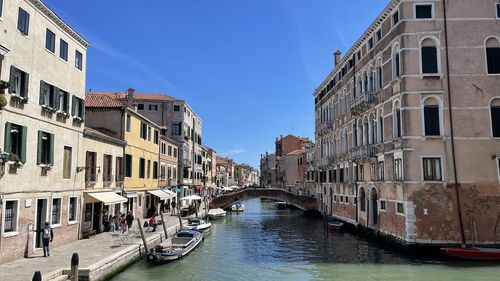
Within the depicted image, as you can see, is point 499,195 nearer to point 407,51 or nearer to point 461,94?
point 461,94

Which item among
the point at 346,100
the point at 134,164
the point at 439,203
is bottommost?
the point at 439,203

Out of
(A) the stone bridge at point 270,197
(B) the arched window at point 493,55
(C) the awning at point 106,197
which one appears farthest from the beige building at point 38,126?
(A) the stone bridge at point 270,197

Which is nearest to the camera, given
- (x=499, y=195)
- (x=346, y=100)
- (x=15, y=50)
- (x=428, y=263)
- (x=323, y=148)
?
(x=15, y=50)

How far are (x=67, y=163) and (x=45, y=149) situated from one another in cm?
212

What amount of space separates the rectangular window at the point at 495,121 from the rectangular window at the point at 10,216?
2138 centimetres

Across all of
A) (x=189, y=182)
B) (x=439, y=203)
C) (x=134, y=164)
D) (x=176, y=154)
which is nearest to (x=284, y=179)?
(x=189, y=182)

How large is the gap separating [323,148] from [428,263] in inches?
976

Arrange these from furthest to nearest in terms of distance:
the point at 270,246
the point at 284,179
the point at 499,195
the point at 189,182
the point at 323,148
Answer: the point at 284,179
the point at 189,182
the point at 323,148
the point at 270,246
the point at 499,195

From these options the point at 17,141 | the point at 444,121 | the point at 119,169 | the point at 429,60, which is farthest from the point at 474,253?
the point at 119,169

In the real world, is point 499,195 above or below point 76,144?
below

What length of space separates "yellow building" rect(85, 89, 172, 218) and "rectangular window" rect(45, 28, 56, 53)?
8.26m

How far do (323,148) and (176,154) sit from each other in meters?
14.9

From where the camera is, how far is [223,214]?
44469 mm

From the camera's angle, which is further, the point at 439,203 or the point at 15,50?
the point at 439,203
